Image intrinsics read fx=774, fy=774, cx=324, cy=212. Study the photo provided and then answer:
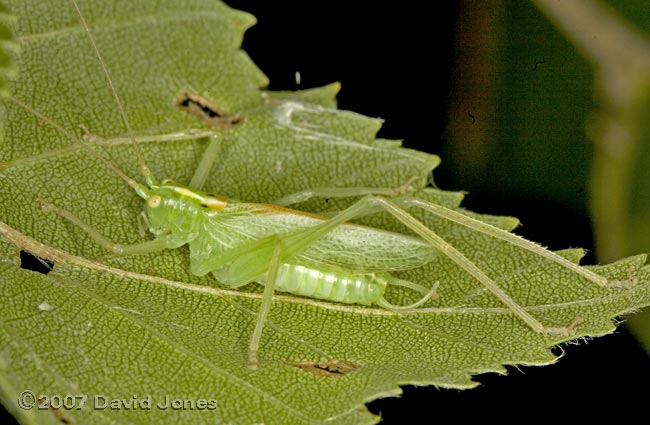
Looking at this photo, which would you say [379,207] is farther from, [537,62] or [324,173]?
[537,62]

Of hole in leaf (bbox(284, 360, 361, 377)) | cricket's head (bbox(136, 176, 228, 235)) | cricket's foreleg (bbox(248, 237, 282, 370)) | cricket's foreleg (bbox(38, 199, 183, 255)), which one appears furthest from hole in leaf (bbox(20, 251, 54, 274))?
hole in leaf (bbox(284, 360, 361, 377))

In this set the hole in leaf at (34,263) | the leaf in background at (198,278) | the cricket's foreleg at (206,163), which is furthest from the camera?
the cricket's foreleg at (206,163)

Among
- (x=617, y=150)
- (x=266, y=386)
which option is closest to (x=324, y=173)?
(x=266, y=386)

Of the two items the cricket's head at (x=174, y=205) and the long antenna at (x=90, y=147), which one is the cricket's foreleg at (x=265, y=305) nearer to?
the cricket's head at (x=174, y=205)

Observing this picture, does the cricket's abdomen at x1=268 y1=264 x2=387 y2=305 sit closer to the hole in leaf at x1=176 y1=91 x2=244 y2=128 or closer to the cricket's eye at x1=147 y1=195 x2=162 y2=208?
the cricket's eye at x1=147 y1=195 x2=162 y2=208

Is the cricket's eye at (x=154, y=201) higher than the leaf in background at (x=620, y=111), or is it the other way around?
the leaf in background at (x=620, y=111)

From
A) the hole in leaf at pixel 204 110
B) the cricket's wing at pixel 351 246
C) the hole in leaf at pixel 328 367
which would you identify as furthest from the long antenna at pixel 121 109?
the hole in leaf at pixel 328 367
